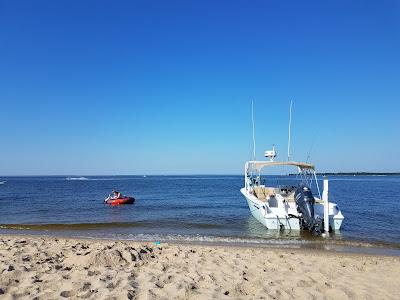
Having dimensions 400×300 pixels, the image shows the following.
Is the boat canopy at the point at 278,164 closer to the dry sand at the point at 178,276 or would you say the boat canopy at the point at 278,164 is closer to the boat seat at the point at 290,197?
the boat seat at the point at 290,197

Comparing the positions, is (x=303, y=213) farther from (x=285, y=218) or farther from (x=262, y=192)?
(x=262, y=192)

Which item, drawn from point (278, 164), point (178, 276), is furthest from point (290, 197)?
point (178, 276)

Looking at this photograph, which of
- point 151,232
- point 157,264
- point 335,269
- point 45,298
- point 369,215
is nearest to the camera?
point 45,298

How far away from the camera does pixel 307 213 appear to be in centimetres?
1706

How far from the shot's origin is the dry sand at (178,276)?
19.7 ft

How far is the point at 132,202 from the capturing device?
1362 inches

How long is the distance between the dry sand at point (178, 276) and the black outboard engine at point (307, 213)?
6952 mm

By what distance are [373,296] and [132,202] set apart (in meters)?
30.1

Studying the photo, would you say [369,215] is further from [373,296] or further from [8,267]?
[8,267]

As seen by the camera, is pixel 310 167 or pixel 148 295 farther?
pixel 310 167

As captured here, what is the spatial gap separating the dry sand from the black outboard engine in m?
6.95

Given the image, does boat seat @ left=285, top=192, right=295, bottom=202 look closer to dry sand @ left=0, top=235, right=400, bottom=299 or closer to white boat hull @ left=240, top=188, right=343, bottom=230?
white boat hull @ left=240, top=188, right=343, bottom=230

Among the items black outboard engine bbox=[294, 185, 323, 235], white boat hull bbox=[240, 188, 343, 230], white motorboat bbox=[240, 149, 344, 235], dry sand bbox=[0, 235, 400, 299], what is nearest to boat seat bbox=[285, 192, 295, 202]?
white motorboat bbox=[240, 149, 344, 235]

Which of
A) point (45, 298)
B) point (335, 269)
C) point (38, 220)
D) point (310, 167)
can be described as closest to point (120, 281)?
point (45, 298)
